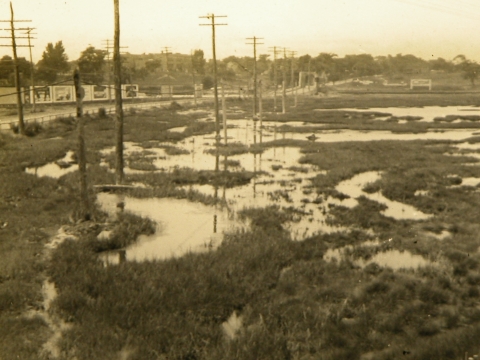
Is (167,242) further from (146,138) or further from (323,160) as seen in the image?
(146,138)

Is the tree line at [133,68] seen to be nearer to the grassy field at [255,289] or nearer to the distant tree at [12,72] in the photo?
the distant tree at [12,72]

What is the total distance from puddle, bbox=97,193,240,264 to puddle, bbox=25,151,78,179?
589 centimetres

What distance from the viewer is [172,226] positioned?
16.2 m

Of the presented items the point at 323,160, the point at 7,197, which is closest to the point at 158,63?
the point at 323,160

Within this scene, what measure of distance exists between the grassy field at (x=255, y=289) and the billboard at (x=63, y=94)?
5060 cm

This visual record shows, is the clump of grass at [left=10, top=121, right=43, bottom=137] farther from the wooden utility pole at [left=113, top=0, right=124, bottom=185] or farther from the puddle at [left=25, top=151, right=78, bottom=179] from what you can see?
the wooden utility pole at [left=113, top=0, right=124, bottom=185]

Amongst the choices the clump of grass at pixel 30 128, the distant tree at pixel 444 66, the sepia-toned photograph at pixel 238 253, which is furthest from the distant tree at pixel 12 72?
the distant tree at pixel 444 66

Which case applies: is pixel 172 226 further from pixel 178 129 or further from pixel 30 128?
pixel 178 129

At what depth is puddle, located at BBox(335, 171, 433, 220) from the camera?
1730cm

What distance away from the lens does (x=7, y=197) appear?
1847 cm

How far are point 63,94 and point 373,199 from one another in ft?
189

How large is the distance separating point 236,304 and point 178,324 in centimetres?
148

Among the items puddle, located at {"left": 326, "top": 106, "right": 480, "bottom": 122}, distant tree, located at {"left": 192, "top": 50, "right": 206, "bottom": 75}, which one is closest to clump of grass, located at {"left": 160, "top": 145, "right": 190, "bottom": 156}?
puddle, located at {"left": 326, "top": 106, "right": 480, "bottom": 122}

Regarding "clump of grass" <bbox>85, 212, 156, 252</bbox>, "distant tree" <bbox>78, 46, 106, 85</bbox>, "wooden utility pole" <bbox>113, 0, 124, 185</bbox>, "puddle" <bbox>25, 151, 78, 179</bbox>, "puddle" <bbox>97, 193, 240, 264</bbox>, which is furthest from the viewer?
"distant tree" <bbox>78, 46, 106, 85</bbox>
